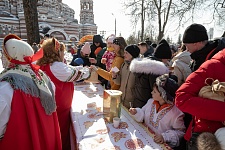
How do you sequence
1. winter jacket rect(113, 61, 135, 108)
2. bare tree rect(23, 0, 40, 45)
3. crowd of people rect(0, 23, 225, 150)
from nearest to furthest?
crowd of people rect(0, 23, 225, 150) → winter jacket rect(113, 61, 135, 108) → bare tree rect(23, 0, 40, 45)

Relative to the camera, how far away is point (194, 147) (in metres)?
1.39

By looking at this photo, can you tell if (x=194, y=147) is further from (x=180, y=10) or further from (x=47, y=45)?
(x=180, y=10)

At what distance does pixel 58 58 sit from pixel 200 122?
6.05 feet

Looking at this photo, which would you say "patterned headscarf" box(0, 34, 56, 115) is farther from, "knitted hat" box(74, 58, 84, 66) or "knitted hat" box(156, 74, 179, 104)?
"knitted hat" box(74, 58, 84, 66)

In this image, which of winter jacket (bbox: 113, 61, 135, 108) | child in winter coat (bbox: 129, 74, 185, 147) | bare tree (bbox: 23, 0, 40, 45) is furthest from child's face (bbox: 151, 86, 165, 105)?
bare tree (bbox: 23, 0, 40, 45)

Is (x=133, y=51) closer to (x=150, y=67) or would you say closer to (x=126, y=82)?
(x=126, y=82)

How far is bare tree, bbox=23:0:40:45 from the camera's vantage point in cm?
598

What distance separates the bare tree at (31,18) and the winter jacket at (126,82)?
4.51 m

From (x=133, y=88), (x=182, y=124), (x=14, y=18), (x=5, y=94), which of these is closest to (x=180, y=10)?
(x=133, y=88)

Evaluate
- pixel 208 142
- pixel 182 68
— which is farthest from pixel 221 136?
pixel 182 68

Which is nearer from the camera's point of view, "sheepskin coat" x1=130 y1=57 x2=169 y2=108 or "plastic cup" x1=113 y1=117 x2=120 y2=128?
"plastic cup" x1=113 y1=117 x2=120 y2=128

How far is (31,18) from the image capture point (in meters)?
6.08

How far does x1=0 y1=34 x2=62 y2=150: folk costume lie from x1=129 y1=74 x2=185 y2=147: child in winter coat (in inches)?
40.6

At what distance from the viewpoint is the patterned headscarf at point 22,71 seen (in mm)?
1541
